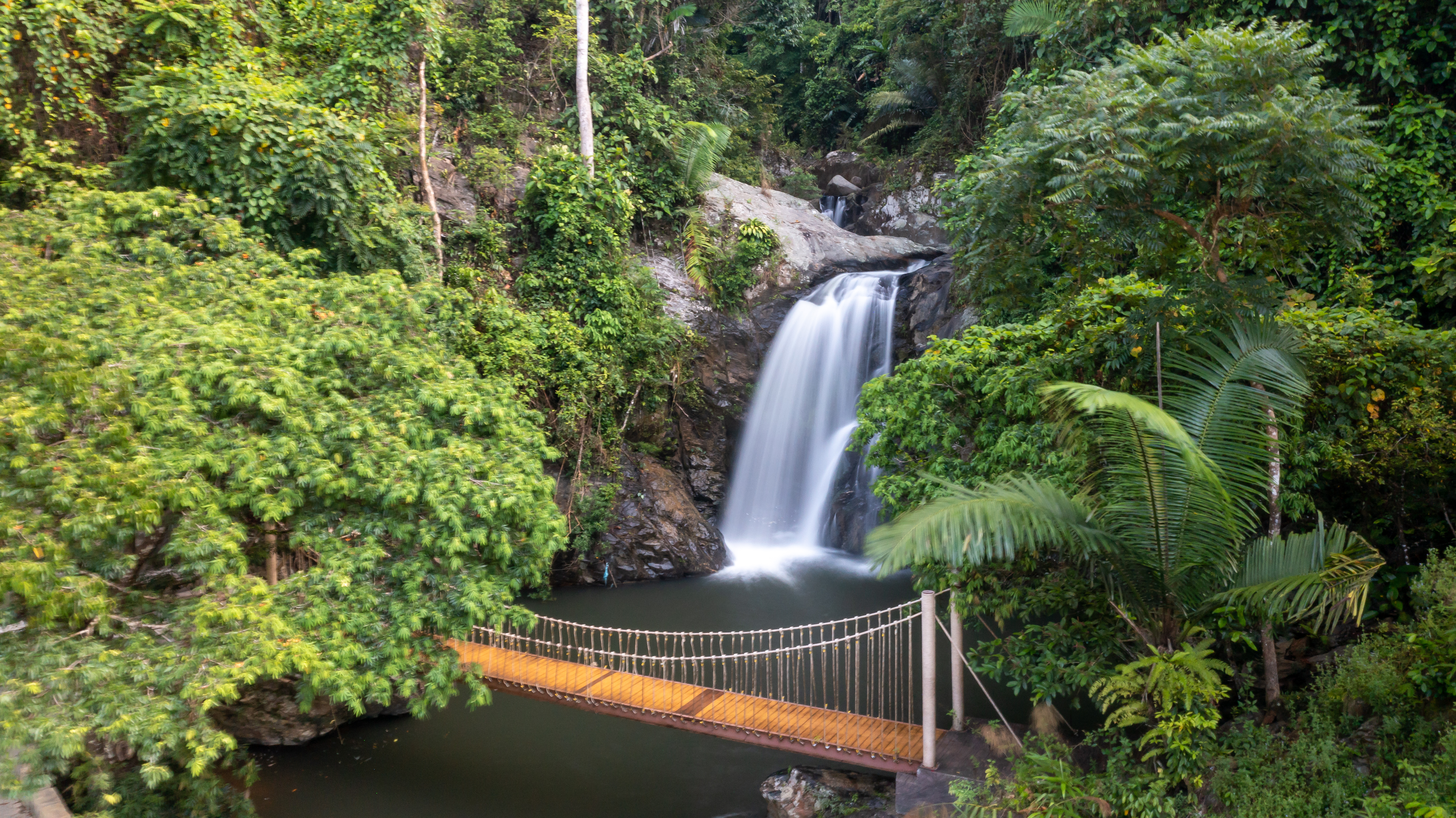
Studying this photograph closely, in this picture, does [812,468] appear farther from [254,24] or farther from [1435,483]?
[254,24]

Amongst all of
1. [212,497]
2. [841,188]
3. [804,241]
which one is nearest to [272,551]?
[212,497]

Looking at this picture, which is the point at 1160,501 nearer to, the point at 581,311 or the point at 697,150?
the point at 581,311

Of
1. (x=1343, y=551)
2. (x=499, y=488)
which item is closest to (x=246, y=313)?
(x=499, y=488)

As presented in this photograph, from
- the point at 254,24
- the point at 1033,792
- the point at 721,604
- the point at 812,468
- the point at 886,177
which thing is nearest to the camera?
the point at 1033,792

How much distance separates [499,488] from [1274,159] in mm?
5980

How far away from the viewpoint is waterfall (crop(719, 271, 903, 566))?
1436 centimetres

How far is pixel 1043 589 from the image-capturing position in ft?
18.3

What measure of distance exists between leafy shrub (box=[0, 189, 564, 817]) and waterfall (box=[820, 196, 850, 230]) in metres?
14.3

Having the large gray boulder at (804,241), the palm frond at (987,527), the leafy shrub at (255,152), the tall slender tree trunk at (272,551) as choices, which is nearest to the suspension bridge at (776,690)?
the palm frond at (987,527)

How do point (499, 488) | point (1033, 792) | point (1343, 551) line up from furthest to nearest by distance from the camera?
point (499, 488)
point (1033, 792)
point (1343, 551)

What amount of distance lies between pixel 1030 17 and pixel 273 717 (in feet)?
47.5

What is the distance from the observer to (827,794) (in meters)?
6.32

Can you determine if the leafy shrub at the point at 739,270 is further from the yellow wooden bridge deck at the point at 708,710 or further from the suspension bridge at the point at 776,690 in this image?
the yellow wooden bridge deck at the point at 708,710

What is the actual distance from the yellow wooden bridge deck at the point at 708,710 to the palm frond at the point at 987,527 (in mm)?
2208
